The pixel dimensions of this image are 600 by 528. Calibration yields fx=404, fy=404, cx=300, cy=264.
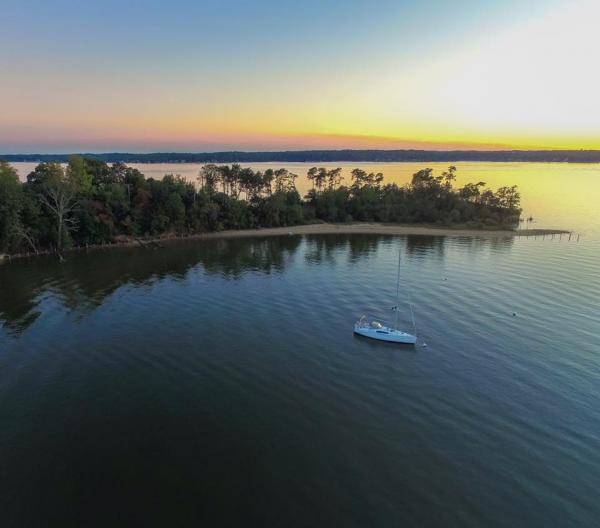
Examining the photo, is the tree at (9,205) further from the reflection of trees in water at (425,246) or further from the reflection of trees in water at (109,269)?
the reflection of trees in water at (425,246)

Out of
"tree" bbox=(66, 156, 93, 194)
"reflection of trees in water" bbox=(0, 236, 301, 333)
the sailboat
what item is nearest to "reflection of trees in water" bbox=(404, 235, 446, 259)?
"reflection of trees in water" bbox=(0, 236, 301, 333)

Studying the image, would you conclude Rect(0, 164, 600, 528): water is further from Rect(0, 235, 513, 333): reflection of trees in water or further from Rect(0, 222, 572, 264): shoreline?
Rect(0, 222, 572, 264): shoreline

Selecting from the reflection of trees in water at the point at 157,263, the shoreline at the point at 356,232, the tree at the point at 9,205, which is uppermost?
the tree at the point at 9,205

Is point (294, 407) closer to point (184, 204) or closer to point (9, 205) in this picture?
point (9, 205)

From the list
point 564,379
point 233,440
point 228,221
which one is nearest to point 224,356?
point 233,440

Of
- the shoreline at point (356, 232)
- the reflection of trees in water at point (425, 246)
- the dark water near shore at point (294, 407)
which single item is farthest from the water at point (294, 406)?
the shoreline at point (356, 232)

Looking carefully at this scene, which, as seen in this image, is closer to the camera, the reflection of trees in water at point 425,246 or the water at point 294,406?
the water at point 294,406

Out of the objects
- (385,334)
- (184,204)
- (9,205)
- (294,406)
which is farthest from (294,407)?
(184,204)
